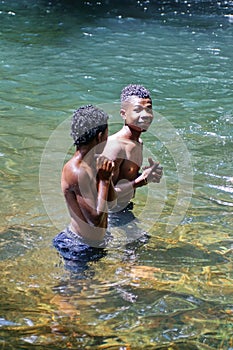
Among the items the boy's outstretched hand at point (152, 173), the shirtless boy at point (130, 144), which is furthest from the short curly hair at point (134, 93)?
the boy's outstretched hand at point (152, 173)

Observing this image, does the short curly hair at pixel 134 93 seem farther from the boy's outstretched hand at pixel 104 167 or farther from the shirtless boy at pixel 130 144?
the boy's outstretched hand at pixel 104 167

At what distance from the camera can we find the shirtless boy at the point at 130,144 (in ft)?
17.1

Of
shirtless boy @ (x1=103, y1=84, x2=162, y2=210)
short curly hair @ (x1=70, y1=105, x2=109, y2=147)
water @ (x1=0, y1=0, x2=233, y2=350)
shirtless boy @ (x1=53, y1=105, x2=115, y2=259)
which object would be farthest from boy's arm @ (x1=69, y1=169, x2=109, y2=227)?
shirtless boy @ (x1=103, y1=84, x2=162, y2=210)

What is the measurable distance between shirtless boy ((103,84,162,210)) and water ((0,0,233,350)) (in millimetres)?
487

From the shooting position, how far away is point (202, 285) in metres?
4.92

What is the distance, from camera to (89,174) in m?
4.52

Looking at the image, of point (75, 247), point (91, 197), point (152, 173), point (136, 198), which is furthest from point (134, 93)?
point (136, 198)

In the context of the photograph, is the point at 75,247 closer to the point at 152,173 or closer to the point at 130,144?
the point at 152,173

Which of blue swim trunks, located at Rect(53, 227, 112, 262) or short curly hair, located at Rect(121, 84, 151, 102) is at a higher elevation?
short curly hair, located at Rect(121, 84, 151, 102)

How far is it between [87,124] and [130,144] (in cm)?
94

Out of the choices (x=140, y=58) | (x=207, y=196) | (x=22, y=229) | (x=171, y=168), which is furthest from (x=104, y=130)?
(x=140, y=58)

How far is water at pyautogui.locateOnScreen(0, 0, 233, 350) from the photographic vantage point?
428 centimetres

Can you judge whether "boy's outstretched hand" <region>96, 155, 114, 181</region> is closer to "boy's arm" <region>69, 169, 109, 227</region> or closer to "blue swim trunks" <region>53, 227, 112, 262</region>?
"boy's arm" <region>69, 169, 109, 227</region>

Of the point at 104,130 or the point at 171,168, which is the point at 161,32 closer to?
the point at 171,168
